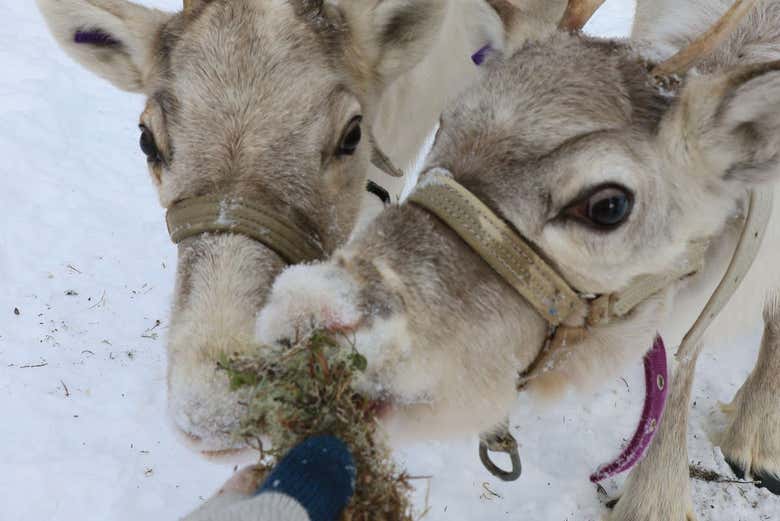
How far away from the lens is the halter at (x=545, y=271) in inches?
94.3

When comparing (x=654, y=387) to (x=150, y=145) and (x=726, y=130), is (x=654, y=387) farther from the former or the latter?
(x=150, y=145)

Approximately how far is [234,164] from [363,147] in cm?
86

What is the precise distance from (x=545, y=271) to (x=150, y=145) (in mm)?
2059

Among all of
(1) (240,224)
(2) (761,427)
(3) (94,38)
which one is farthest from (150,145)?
(2) (761,427)

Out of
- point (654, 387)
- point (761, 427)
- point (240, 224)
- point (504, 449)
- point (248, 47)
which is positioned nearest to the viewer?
point (240, 224)

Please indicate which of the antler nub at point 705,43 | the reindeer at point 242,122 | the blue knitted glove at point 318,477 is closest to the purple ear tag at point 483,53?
the reindeer at point 242,122

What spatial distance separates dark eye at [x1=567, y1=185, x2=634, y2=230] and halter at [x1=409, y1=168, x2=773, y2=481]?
0.76 ft

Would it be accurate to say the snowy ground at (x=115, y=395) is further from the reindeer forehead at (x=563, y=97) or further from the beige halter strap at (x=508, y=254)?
the reindeer forehead at (x=563, y=97)

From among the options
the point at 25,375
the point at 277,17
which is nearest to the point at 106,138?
the point at 25,375

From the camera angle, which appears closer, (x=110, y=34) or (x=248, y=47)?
(x=248, y=47)

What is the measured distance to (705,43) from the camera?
2.48 meters

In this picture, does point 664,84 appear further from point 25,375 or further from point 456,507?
point 25,375

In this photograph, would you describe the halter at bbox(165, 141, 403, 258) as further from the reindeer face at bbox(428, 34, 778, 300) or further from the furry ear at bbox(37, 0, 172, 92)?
the furry ear at bbox(37, 0, 172, 92)

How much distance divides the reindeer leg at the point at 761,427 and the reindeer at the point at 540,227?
2579 mm
